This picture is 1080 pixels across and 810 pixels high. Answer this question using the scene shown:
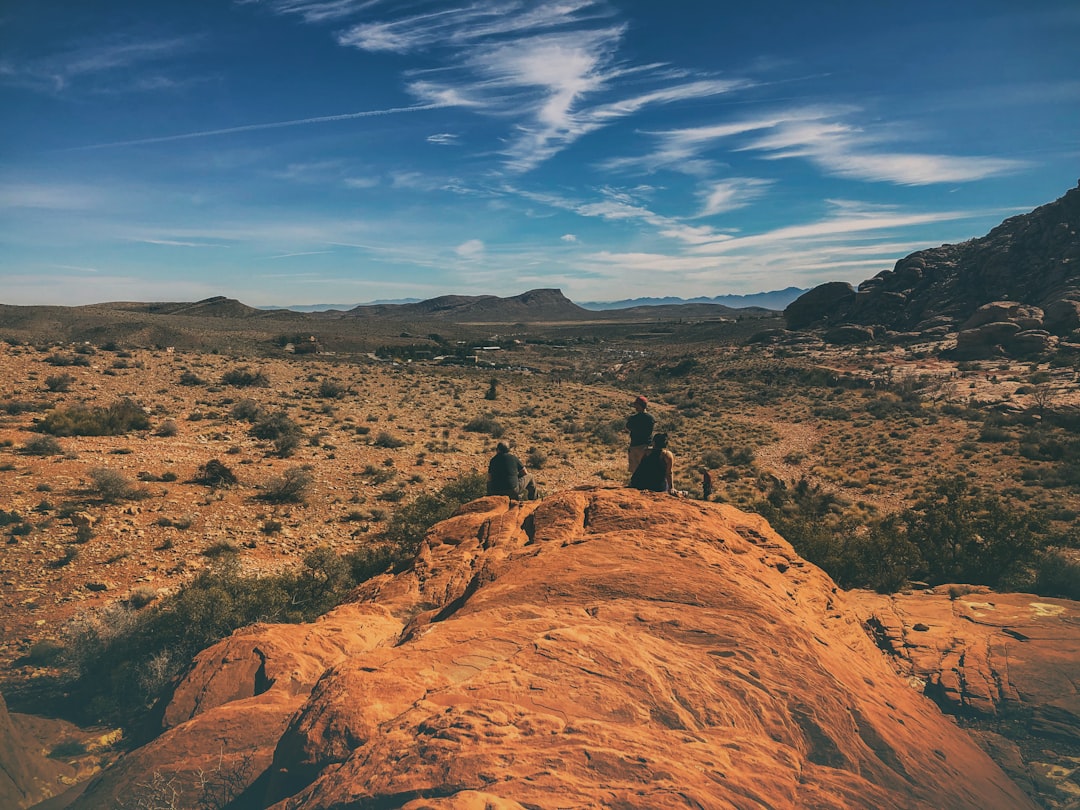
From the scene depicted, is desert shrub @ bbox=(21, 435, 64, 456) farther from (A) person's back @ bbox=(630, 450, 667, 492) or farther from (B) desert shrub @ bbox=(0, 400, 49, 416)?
(A) person's back @ bbox=(630, 450, 667, 492)

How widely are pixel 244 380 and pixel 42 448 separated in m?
19.5

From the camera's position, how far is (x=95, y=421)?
19.3 metres

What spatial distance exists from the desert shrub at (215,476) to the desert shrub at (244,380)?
20249 millimetres

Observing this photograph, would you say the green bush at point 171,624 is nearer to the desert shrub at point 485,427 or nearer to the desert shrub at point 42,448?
the desert shrub at point 42,448

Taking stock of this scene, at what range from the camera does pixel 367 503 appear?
16.3 metres

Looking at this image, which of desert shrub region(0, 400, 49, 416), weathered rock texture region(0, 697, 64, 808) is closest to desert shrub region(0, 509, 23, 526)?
weathered rock texture region(0, 697, 64, 808)

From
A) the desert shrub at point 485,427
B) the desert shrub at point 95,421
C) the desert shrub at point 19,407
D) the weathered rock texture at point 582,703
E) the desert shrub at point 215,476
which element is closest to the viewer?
the weathered rock texture at point 582,703

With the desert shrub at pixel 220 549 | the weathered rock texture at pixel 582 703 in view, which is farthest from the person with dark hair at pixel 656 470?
the desert shrub at pixel 220 549

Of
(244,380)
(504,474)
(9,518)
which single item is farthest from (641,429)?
(244,380)

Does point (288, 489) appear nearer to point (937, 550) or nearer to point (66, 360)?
point (937, 550)

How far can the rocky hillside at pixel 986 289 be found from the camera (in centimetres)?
5059

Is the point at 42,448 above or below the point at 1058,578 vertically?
above

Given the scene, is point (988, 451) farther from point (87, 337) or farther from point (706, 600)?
point (87, 337)

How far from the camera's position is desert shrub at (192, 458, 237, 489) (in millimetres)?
15820
